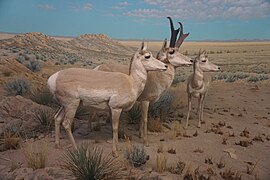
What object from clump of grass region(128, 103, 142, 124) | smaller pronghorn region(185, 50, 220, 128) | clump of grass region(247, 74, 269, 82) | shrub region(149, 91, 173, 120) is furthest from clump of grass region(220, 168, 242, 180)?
clump of grass region(247, 74, 269, 82)

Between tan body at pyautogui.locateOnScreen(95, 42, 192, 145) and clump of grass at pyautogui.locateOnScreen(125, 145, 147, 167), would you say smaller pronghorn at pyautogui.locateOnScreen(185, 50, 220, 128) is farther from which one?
clump of grass at pyautogui.locateOnScreen(125, 145, 147, 167)

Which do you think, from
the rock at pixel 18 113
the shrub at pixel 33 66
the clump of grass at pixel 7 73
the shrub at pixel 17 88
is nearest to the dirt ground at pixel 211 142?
the rock at pixel 18 113

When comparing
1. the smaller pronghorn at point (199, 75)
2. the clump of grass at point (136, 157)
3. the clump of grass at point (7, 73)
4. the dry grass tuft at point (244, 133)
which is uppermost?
the smaller pronghorn at point (199, 75)

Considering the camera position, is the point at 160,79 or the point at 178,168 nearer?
the point at 178,168

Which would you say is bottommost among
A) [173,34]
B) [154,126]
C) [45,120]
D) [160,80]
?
[154,126]

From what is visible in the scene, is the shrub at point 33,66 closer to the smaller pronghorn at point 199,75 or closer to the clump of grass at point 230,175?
the smaller pronghorn at point 199,75

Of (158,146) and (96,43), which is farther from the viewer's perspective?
(96,43)

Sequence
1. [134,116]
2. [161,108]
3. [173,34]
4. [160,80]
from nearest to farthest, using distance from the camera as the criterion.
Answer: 1. [160,80]
2. [173,34]
3. [134,116]
4. [161,108]

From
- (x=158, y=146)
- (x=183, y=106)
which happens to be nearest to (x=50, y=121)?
(x=158, y=146)

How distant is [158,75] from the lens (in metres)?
7.32

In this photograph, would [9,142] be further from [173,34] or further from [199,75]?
[199,75]

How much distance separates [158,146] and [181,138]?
1309 millimetres

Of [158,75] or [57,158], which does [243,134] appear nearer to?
[158,75]

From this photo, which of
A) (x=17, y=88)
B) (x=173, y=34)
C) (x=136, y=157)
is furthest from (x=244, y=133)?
(x=17, y=88)
